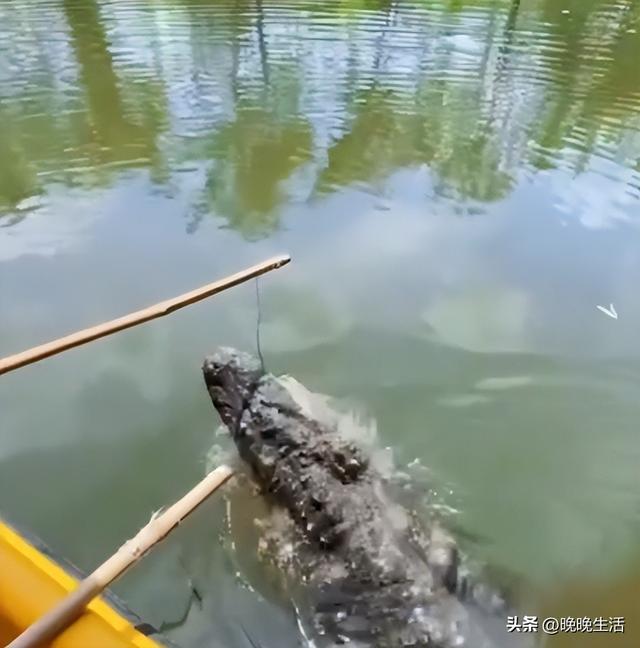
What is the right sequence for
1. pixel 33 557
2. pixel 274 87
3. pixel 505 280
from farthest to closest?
1. pixel 274 87
2. pixel 505 280
3. pixel 33 557

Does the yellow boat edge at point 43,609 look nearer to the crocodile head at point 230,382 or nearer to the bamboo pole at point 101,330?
the bamboo pole at point 101,330

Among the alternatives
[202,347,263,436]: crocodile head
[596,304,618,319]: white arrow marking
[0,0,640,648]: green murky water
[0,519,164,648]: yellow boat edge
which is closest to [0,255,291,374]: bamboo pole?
[202,347,263,436]: crocodile head

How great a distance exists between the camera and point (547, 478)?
8.02 ft

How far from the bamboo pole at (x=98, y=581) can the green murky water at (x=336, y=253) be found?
539 millimetres

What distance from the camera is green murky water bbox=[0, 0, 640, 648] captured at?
2348 millimetres

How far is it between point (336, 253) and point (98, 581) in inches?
82.2

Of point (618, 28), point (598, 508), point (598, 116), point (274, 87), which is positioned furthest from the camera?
point (618, 28)

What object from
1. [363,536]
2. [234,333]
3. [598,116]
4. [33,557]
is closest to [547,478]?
[363,536]

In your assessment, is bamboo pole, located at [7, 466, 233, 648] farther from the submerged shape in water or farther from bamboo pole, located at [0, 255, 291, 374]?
bamboo pole, located at [0, 255, 291, 374]

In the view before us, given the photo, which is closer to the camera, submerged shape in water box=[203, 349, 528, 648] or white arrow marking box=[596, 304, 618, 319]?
submerged shape in water box=[203, 349, 528, 648]

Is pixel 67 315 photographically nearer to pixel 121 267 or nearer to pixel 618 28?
pixel 121 267

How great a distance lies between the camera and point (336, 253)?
131 inches

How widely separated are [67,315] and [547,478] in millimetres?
1796

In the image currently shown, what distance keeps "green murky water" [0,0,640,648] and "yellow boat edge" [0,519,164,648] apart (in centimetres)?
67
